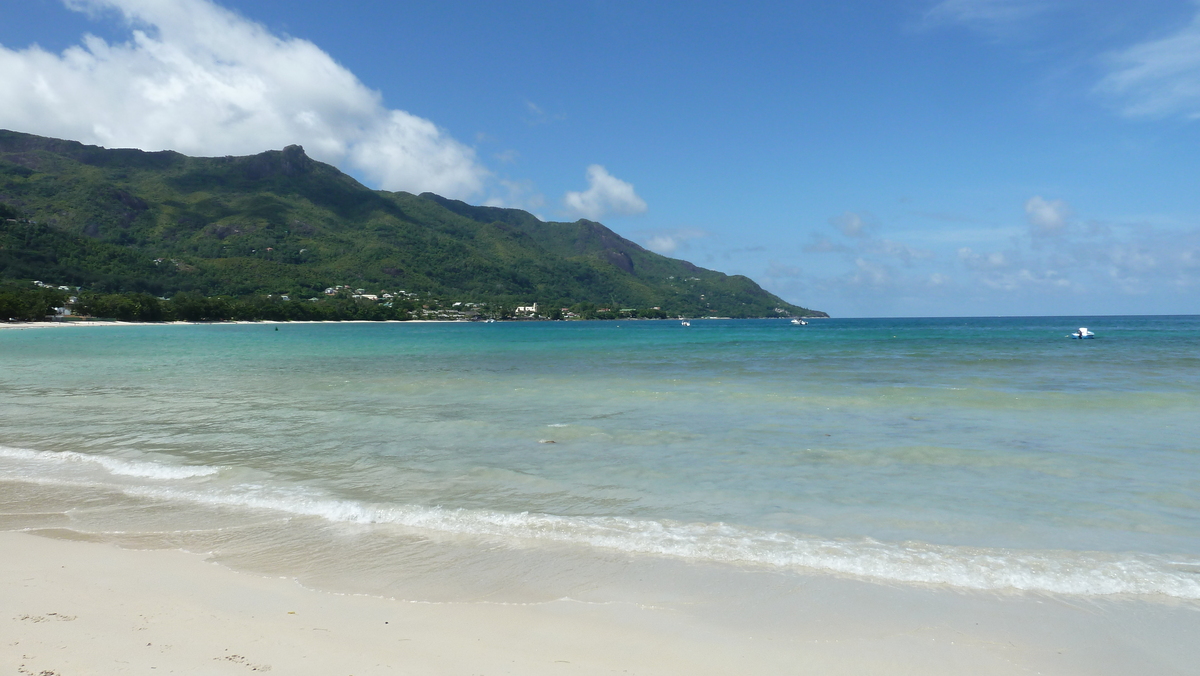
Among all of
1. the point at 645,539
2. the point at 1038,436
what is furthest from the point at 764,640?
the point at 1038,436

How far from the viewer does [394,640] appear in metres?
4.06

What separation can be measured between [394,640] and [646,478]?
4.84 meters

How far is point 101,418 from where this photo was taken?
43.7 feet

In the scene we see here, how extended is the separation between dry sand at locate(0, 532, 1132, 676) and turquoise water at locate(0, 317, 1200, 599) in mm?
869

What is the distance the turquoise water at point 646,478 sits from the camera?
576 centimetres

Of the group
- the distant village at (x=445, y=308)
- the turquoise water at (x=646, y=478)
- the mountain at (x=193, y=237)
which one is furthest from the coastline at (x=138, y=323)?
the turquoise water at (x=646, y=478)

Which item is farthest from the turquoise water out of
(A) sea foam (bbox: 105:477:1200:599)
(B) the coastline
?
(B) the coastline

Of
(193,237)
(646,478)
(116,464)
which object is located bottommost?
(116,464)

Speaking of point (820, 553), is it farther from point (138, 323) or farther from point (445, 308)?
point (445, 308)

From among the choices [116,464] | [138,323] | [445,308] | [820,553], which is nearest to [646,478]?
[820,553]

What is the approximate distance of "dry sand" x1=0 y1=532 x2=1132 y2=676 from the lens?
3752 millimetres

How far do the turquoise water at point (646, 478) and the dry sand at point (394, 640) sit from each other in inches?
34.2

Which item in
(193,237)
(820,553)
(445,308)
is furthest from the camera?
(193,237)

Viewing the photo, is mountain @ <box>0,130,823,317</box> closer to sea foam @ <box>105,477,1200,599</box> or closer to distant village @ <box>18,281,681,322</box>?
distant village @ <box>18,281,681,322</box>
